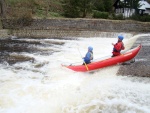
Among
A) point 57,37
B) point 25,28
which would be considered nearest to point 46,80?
point 57,37

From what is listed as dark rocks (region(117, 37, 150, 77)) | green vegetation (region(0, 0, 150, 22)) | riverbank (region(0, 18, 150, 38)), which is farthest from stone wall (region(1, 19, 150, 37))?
dark rocks (region(117, 37, 150, 77))

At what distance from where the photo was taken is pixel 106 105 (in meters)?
6.79

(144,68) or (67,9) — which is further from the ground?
(67,9)

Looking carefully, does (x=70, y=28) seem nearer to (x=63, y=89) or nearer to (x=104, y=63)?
(x=104, y=63)

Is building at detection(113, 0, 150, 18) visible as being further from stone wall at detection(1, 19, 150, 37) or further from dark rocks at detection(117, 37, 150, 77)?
dark rocks at detection(117, 37, 150, 77)

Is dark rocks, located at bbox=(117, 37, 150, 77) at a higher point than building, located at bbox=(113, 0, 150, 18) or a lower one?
lower

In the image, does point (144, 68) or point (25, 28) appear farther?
point (25, 28)

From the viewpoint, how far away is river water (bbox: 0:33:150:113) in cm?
675

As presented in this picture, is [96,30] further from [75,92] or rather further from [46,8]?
[75,92]

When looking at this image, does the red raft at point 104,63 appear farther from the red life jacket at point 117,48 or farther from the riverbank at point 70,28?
the riverbank at point 70,28

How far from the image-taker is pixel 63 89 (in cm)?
808

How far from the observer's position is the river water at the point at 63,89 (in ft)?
22.1

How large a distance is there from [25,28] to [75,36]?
15.2ft

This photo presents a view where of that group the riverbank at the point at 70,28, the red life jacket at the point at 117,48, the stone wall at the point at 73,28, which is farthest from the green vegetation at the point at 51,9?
the red life jacket at the point at 117,48
